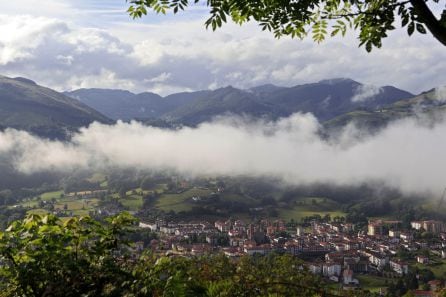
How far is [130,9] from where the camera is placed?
6.00m

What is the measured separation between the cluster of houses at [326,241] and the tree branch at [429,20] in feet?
276

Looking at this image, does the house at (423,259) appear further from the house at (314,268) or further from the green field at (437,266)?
the house at (314,268)

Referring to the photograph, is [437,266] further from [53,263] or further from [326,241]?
[53,263]

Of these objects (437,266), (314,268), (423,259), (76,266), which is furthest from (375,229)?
(76,266)

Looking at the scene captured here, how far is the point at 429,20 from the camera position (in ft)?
16.4

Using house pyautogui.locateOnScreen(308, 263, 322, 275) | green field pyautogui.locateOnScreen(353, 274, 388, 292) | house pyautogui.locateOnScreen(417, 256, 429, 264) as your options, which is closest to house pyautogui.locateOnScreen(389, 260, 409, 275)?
green field pyautogui.locateOnScreen(353, 274, 388, 292)

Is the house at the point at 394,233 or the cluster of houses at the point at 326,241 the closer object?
the cluster of houses at the point at 326,241

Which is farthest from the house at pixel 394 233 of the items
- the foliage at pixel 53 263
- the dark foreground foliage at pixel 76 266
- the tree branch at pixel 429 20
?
the foliage at pixel 53 263

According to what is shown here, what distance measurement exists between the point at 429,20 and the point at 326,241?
132629 mm

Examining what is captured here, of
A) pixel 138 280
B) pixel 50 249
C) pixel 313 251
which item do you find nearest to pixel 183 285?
pixel 138 280

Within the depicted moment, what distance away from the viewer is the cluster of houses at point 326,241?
97.6 meters

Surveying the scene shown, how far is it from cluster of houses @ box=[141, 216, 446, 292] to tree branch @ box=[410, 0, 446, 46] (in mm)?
84211

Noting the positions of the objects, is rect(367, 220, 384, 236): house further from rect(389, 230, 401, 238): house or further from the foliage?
the foliage

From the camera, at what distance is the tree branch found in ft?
16.3
